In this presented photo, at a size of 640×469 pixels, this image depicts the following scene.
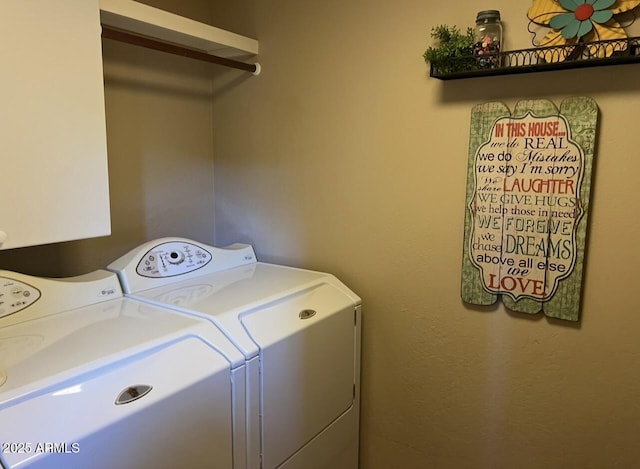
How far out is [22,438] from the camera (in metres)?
0.89

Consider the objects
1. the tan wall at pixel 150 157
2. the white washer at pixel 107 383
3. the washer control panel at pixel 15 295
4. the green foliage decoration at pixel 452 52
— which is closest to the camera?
the white washer at pixel 107 383

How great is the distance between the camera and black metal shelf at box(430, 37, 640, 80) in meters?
1.32

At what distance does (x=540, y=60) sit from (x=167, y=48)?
1.20m

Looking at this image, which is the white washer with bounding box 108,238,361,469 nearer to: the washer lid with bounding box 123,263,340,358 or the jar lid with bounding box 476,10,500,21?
the washer lid with bounding box 123,263,340,358

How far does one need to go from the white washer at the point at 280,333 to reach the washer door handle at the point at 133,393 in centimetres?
30

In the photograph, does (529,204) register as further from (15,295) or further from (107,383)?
(15,295)

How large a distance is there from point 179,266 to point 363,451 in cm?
107

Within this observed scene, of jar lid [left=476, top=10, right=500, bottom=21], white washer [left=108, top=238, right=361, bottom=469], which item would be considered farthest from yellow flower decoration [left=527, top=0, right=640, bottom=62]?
white washer [left=108, top=238, right=361, bottom=469]

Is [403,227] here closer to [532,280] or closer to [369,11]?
[532,280]

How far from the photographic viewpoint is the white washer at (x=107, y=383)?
94 cm

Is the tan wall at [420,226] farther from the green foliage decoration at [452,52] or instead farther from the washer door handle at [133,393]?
the washer door handle at [133,393]

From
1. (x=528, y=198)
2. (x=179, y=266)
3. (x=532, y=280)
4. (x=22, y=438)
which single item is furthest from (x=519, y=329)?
(x=22, y=438)

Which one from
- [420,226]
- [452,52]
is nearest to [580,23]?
[452,52]

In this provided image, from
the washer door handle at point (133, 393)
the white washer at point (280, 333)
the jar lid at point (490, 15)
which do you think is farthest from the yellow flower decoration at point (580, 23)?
the washer door handle at point (133, 393)
